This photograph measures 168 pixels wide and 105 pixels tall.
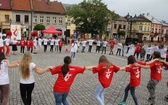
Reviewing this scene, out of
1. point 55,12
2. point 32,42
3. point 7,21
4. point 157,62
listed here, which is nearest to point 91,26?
point 55,12

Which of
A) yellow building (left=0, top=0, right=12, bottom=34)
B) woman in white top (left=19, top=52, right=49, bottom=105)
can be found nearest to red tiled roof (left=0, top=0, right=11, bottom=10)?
yellow building (left=0, top=0, right=12, bottom=34)

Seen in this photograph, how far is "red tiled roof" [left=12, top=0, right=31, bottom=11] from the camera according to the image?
5073cm

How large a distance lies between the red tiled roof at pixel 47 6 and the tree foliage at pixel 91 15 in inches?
384

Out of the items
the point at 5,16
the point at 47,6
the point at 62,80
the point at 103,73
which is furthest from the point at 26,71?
the point at 47,6

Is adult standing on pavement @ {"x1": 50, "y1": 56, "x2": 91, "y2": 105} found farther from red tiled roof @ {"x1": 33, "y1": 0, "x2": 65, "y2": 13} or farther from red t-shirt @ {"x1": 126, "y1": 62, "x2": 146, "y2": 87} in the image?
red tiled roof @ {"x1": 33, "y1": 0, "x2": 65, "y2": 13}

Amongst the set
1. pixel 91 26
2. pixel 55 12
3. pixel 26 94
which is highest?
pixel 55 12

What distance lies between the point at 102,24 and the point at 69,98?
130ft

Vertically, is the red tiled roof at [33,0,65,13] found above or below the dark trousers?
above

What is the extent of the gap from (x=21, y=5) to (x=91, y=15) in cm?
1755

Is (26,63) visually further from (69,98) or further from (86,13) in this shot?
(86,13)

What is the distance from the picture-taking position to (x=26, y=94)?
588 centimetres

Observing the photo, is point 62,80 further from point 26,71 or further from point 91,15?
point 91,15

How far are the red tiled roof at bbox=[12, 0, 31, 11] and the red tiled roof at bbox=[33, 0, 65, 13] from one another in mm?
1637

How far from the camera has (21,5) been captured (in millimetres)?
51406
